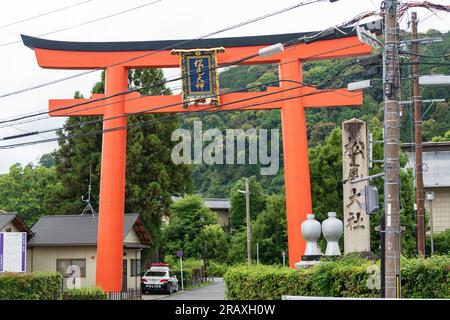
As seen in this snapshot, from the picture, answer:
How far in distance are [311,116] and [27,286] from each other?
1687 inches

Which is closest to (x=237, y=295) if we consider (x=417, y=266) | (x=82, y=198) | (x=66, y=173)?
(x=417, y=266)

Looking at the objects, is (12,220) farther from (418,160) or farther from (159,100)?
(418,160)

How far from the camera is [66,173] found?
4622 cm

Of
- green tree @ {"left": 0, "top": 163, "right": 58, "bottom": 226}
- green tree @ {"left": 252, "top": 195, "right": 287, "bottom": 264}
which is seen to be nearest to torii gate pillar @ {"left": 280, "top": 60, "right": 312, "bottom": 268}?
green tree @ {"left": 252, "top": 195, "right": 287, "bottom": 264}

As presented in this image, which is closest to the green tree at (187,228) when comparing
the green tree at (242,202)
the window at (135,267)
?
the green tree at (242,202)

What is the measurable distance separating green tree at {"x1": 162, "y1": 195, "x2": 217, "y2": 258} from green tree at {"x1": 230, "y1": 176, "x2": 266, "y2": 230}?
5192mm

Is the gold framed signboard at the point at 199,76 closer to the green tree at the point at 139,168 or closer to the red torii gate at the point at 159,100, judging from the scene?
the red torii gate at the point at 159,100

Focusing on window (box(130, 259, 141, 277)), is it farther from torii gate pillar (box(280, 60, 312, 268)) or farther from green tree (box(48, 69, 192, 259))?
torii gate pillar (box(280, 60, 312, 268))

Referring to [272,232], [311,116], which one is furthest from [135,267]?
[311,116]

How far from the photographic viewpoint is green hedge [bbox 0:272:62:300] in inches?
965

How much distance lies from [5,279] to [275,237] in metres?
25.7

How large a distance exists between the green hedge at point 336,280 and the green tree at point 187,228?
37.2 meters

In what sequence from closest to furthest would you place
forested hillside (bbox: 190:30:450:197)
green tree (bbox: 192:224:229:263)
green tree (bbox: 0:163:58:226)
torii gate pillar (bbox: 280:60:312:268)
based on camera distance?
torii gate pillar (bbox: 280:60:312:268) → forested hillside (bbox: 190:30:450:197) → green tree (bbox: 192:224:229:263) → green tree (bbox: 0:163:58:226)

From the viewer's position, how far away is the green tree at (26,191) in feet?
202
